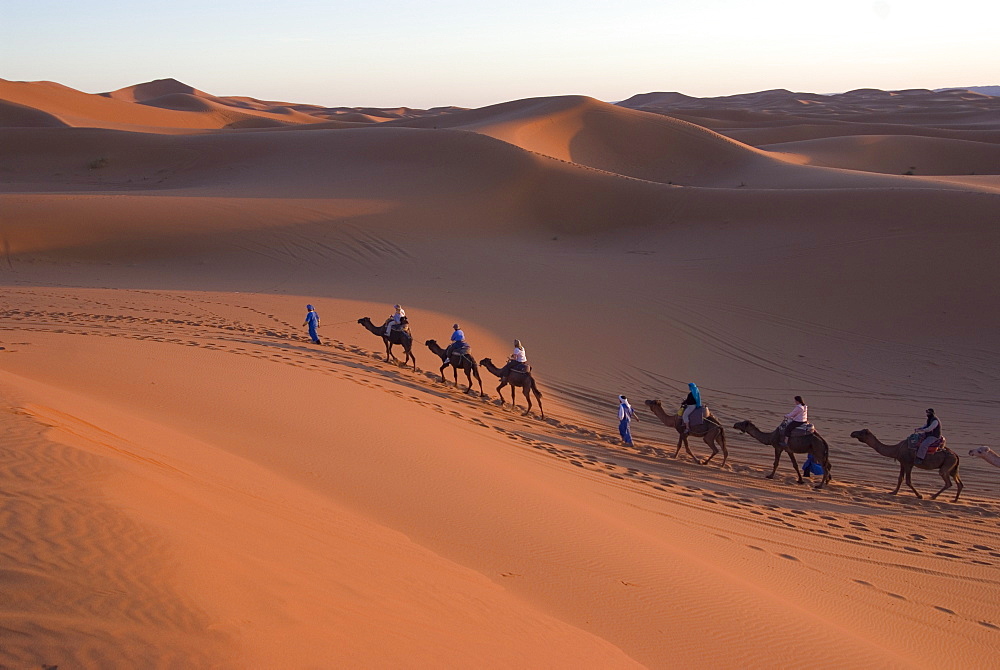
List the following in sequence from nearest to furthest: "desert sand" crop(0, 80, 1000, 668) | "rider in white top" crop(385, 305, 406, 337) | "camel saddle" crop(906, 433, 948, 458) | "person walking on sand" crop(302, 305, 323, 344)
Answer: "desert sand" crop(0, 80, 1000, 668) < "camel saddle" crop(906, 433, 948, 458) < "rider in white top" crop(385, 305, 406, 337) < "person walking on sand" crop(302, 305, 323, 344)

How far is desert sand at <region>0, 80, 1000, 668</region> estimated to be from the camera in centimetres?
513

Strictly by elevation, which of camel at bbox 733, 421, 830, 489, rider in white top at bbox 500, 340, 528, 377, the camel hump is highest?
rider in white top at bbox 500, 340, 528, 377

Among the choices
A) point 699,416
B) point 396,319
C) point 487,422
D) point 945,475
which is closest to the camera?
point 945,475

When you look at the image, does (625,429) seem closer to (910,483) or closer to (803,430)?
(803,430)

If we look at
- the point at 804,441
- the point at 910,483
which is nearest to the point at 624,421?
the point at 804,441

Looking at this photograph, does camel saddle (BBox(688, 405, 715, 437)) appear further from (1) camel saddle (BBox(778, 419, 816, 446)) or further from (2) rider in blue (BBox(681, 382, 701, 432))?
(1) camel saddle (BBox(778, 419, 816, 446))

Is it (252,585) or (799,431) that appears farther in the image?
(799,431)

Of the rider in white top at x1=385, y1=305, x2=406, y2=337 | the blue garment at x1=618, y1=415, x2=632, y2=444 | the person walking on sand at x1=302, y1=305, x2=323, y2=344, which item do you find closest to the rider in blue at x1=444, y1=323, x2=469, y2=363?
the rider in white top at x1=385, y1=305, x2=406, y2=337

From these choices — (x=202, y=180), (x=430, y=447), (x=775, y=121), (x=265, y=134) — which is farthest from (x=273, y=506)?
(x=775, y=121)

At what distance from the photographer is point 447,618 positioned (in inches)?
217

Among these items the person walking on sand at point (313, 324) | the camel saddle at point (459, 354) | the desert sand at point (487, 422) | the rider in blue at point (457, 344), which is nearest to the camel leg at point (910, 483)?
the desert sand at point (487, 422)

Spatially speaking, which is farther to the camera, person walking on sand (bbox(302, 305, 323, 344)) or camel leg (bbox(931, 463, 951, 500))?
person walking on sand (bbox(302, 305, 323, 344))

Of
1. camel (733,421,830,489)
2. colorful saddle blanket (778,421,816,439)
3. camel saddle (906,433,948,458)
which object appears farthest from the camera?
colorful saddle blanket (778,421,816,439)

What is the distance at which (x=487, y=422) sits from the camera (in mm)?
13914
